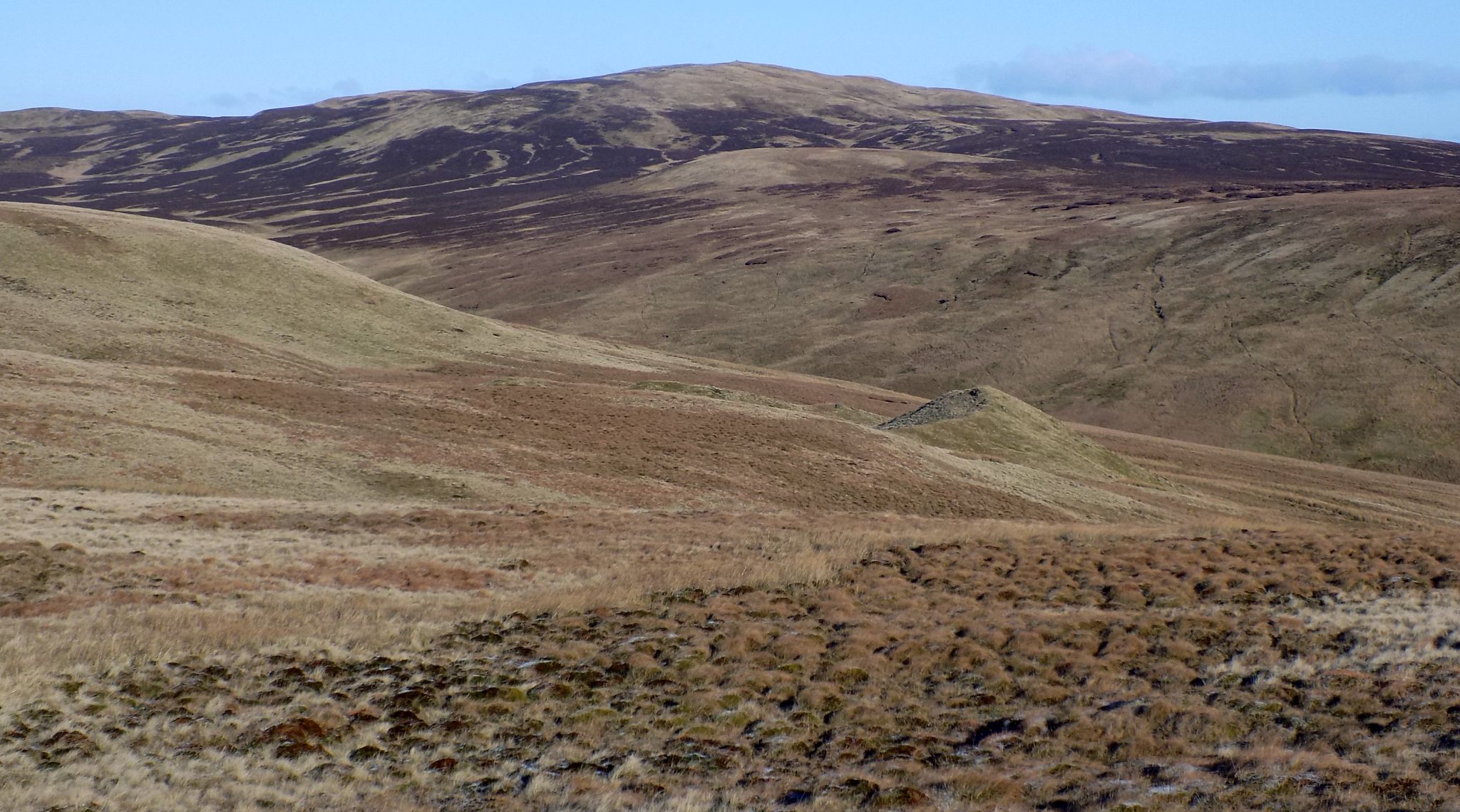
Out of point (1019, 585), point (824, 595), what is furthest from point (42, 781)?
point (1019, 585)

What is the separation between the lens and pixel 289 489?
2892 centimetres

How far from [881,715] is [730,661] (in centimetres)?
289

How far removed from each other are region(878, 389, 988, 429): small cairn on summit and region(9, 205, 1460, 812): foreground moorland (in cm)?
820

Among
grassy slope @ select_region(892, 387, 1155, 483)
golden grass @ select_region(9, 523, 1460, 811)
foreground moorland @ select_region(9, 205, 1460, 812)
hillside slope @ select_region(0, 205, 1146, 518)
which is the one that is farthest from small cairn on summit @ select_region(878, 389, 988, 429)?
golden grass @ select_region(9, 523, 1460, 811)

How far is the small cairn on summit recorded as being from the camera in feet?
163

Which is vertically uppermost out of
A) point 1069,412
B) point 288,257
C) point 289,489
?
point 288,257

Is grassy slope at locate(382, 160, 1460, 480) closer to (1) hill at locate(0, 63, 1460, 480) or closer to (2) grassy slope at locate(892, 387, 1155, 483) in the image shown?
(1) hill at locate(0, 63, 1460, 480)

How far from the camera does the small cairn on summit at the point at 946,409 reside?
163 ft

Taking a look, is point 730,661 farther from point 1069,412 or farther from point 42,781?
point 1069,412

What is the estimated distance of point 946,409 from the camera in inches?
2021

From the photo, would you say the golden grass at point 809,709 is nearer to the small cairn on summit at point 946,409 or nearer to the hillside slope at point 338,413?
the hillside slope at point 338,413

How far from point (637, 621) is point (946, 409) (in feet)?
120

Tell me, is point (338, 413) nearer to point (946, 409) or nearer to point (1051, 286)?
point (946, 409)

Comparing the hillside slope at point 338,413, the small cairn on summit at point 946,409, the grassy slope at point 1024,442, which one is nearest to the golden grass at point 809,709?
the hillside slope at point 338,413
